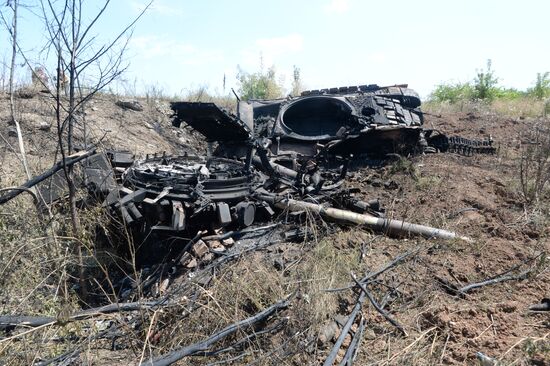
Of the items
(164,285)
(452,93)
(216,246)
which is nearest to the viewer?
(164,285)

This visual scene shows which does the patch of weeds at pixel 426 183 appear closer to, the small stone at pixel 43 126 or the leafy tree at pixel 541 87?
the small stone at pixel 43 126

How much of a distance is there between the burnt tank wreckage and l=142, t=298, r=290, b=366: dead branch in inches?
54.9

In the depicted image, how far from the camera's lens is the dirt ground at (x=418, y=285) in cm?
309

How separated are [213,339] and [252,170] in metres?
3.23

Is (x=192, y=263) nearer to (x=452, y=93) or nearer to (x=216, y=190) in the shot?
(x=216, y=190)

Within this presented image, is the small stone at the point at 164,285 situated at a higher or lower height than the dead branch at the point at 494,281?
higher

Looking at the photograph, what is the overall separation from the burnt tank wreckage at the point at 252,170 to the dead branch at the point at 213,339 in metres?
1.39

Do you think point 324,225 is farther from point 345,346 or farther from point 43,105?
point 43,105

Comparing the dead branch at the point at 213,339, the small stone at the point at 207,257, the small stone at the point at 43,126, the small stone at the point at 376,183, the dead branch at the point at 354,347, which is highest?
the small stone at the point at 43,126

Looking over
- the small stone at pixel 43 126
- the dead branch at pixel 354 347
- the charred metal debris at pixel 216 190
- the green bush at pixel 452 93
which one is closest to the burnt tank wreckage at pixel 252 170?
the charred metal debris at pixel 216 190

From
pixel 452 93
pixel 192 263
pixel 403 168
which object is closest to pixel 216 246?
pixel 192 263

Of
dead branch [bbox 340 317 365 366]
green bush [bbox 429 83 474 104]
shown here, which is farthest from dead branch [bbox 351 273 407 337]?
green bush [bbox 429 83 474 104]

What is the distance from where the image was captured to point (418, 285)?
4008mm

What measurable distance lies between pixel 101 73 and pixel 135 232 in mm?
2016
